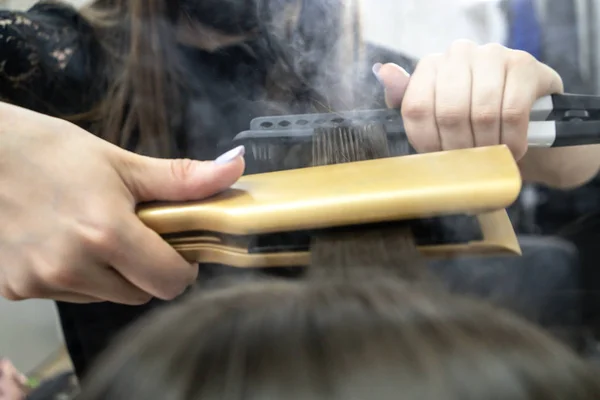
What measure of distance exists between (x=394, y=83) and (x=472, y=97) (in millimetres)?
66

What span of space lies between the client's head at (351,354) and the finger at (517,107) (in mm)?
152

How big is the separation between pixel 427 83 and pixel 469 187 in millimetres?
127

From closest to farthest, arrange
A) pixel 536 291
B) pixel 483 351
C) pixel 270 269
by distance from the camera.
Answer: pixel 483 351, pixel 270 269, pixel 536 291

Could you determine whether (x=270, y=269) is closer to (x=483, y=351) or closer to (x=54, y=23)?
(x=483, y=351)

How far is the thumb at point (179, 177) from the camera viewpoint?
35cm

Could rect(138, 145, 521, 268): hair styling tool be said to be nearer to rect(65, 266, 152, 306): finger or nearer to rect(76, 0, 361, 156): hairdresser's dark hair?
rect(65, 266, 152, 306): finger

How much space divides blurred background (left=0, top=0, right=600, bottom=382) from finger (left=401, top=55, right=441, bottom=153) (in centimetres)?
9

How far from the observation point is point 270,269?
0.35 m

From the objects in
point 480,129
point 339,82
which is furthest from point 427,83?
point 339,82

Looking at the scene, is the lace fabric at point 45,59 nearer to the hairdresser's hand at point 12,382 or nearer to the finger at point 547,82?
the hairdresser's hand at point 12,382

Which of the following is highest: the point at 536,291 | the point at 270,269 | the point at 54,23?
the point at 54,23

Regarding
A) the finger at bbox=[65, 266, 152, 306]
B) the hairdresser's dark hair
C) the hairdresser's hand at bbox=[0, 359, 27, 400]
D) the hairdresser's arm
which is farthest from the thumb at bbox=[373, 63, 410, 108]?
the hairdresser's hand at bbox=[0, 359, 27, 400]

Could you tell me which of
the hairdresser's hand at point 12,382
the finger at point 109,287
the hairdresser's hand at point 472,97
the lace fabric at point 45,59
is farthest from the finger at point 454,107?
the hairdresser's hand at point 12,382

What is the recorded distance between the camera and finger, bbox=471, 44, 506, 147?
379 millimetres
